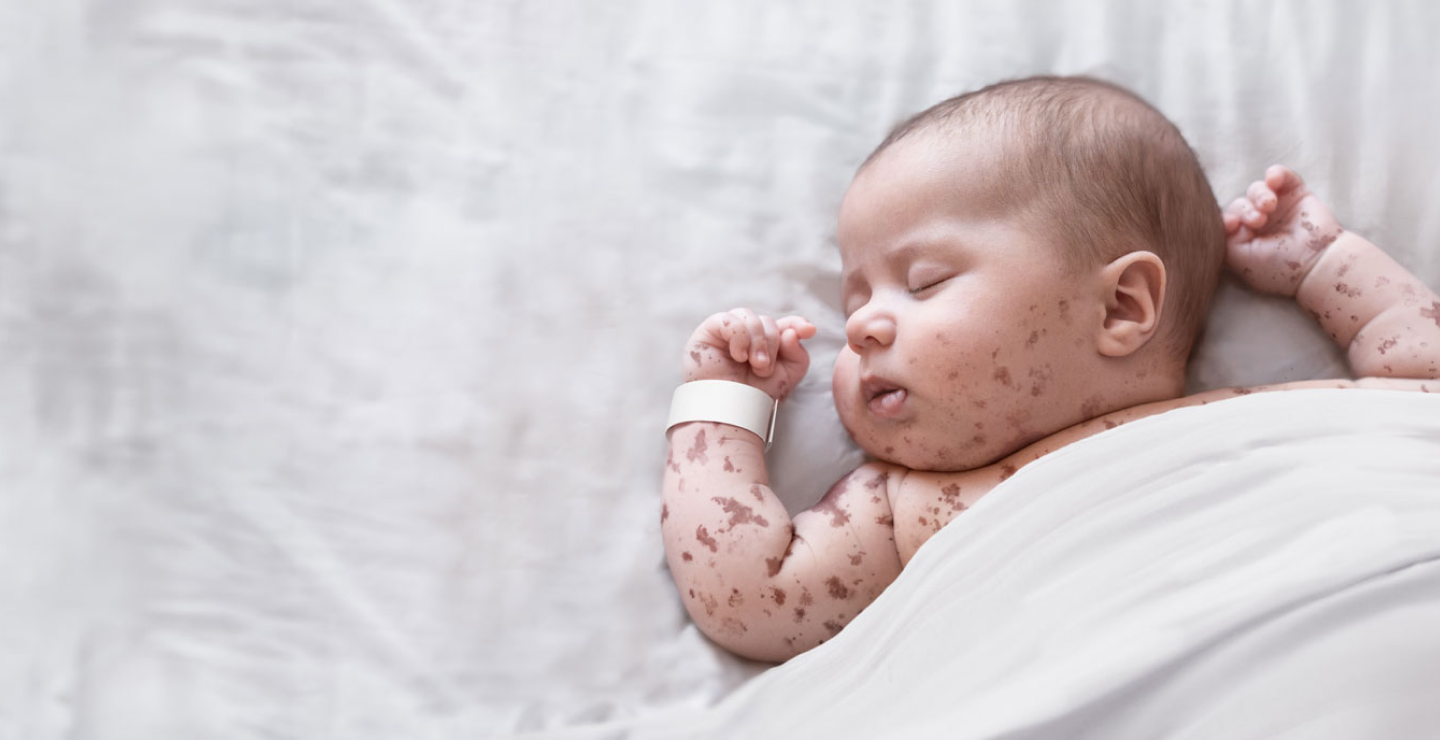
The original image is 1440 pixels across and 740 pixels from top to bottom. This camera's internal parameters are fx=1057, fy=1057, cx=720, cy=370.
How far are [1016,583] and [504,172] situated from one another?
2.54ft

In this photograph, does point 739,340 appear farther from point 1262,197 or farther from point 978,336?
point 1262,197

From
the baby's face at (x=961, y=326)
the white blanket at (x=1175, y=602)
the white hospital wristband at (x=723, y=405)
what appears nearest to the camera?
the white blanket at (x=1175, y=602)

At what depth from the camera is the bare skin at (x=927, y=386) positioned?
3.45 ft

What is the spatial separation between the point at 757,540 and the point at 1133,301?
0.45 meters

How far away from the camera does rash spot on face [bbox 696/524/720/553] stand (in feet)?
3.55

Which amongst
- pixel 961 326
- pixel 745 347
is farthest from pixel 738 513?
pixel 961 326

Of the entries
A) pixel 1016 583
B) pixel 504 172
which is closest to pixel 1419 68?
pixel 1016 583

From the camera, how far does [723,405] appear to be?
115cm

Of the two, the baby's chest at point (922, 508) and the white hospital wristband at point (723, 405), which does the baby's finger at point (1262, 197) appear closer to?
the baby's chest at point (922, 508)

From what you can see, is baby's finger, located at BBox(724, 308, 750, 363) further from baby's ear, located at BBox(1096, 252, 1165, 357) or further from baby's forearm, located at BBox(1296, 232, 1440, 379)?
baby's forearm, located at BBox(1296, 232, 1440, 379)

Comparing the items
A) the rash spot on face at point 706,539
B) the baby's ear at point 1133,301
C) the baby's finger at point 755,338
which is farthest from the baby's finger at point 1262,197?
the rash spot on face at point 706,539

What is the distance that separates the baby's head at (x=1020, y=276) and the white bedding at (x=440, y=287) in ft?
0.48

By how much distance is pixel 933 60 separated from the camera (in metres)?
1.35

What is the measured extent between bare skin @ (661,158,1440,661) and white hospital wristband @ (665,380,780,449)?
2 cm
